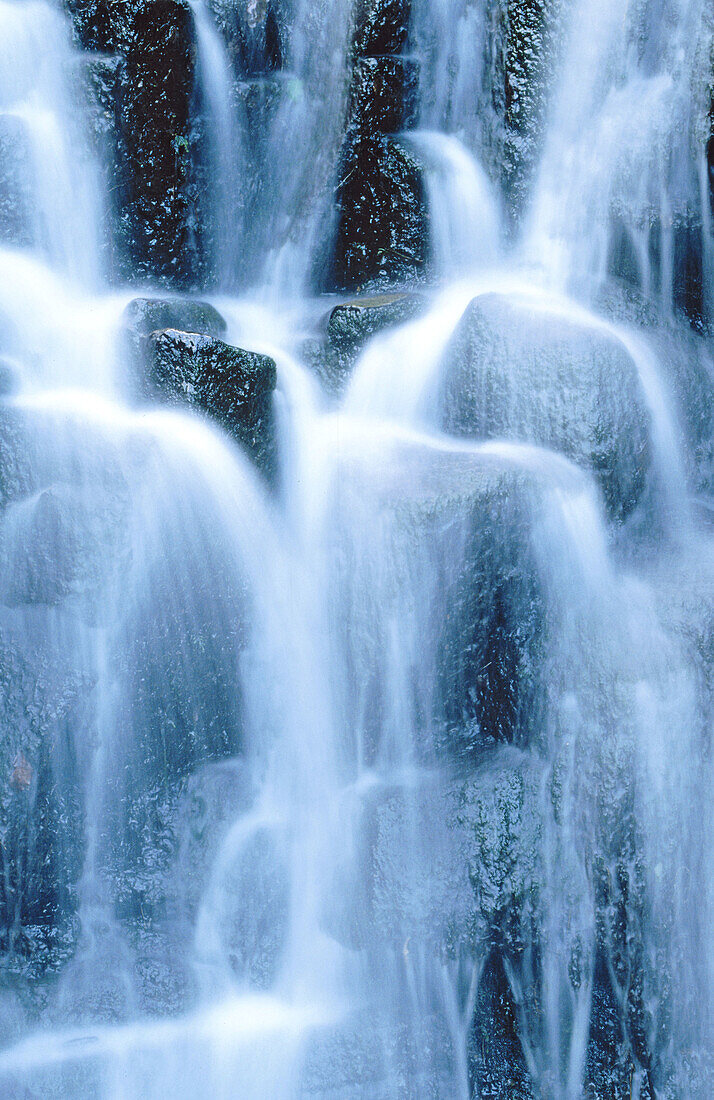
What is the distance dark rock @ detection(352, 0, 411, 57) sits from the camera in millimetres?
7008

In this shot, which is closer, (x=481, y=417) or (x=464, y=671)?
(x=464, y=671)

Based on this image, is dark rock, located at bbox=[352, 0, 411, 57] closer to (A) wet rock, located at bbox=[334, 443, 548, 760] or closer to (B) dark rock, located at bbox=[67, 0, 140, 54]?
(B) dark rock, located at bbox=[67, 0, 140, 54]

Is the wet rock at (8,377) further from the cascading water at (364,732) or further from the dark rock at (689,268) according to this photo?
the dark rock at (689,268)

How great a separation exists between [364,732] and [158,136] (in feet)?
14.0

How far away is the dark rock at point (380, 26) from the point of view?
7.01 meters

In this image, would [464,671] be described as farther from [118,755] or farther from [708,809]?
[118,755]

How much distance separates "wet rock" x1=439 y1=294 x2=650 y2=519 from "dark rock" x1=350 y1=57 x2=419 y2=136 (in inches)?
93.5

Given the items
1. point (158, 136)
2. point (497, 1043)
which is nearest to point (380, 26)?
point (158, 136)

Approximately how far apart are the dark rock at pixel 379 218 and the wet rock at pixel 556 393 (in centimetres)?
162

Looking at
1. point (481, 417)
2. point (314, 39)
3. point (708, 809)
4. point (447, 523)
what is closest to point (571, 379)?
point (481, 417)

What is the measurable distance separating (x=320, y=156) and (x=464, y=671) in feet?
14.1

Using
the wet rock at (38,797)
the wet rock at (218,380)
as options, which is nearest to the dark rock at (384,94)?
the wet rock at (218,380)

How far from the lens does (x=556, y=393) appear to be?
519cm

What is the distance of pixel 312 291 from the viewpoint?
23.1 ft
